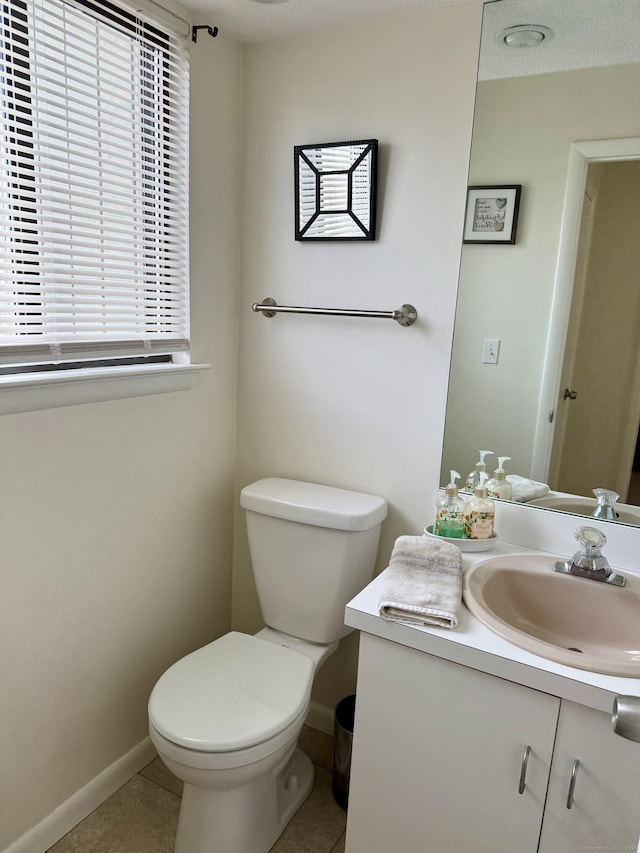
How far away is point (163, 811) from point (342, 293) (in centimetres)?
158

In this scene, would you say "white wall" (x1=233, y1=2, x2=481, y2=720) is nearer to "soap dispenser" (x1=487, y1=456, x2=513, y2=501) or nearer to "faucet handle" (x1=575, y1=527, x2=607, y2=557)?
"soap dispenser" (x1=487, y1=456, x2=513, y2=501)

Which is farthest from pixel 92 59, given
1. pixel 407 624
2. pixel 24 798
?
pixel 24 798

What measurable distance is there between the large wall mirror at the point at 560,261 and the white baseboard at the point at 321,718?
1.05 meters

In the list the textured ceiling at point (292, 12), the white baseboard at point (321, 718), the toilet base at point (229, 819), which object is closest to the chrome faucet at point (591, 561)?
the toilet base at point (229, 819)

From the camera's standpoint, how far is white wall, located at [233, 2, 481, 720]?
158cm

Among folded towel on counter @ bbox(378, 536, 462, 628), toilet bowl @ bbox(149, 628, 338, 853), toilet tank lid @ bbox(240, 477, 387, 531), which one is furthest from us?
toilet tank lid @ bbox(240, 477, 387, 531)

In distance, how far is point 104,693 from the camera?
166 centimetres

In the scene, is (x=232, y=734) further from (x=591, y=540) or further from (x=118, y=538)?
(x=591, y=540)

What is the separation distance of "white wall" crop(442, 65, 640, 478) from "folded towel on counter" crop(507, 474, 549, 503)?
2 centimetres

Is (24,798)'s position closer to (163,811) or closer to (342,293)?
(163,811)

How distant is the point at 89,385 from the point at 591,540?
1.23 meters

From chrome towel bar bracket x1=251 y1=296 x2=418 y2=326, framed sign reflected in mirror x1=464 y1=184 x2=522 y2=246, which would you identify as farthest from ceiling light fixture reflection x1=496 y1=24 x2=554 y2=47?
chrome towel bar bracket x1=251 y1=296 x2=418 y2=326

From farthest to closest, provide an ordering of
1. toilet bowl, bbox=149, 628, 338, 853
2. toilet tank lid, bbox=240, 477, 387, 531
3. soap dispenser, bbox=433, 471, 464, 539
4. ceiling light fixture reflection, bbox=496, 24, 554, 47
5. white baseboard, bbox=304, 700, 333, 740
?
white baseboard, bbox=304, 700, 333, 740 → toilet tank lid, bbox=240, 477, 387, 531 → soap dispenser, bbox=433, 471, 464, 539 → ceiling light fixture reflection, bbox=496, 24, 554, 47 → toilet bowl, bbox=149, 628, 338, 853

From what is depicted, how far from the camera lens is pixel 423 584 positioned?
50.3 inches
